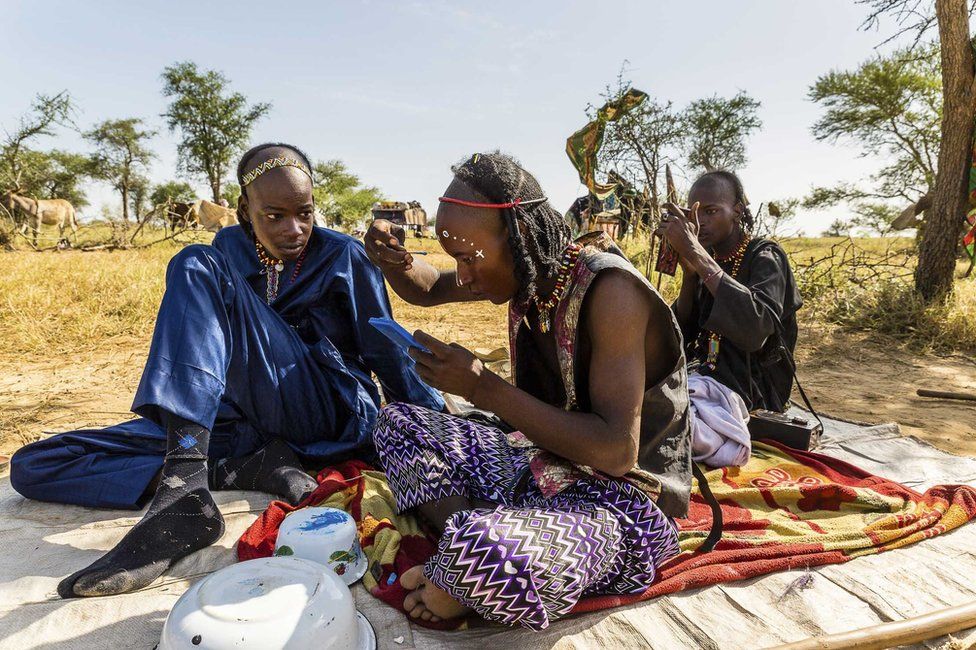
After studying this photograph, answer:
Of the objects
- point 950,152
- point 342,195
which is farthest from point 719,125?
point 342,195

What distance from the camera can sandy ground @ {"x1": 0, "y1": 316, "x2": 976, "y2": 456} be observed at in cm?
349

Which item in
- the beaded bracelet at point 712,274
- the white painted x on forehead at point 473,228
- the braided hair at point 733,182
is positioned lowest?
the beaded bracelet at point 712,274

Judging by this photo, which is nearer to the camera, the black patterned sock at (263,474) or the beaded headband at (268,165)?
the black patterned sock at (263,474)

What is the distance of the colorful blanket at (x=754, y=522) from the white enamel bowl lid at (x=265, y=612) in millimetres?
384

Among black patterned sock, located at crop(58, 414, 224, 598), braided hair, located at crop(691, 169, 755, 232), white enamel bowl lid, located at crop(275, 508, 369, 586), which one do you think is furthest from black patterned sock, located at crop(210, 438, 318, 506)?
braided hair, located at crop(691, 169, 755, 232)

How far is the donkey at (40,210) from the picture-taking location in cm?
1398

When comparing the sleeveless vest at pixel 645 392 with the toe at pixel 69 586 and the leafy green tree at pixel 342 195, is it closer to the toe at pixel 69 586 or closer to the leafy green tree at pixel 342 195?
the toe at pixel 69 586

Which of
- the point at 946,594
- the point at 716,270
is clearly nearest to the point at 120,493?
the point at 716,270

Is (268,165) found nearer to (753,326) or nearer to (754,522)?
(753,326)

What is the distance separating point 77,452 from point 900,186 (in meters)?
15.1

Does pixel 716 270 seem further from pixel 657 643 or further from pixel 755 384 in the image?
pixel 657 643

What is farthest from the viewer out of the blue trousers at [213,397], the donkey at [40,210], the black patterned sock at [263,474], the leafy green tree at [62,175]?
the leafy green tree at [62,175]

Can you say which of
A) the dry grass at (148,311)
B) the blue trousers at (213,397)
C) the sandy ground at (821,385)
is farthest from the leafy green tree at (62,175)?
the blue trousers at (213,397)

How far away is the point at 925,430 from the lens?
11.8ft
